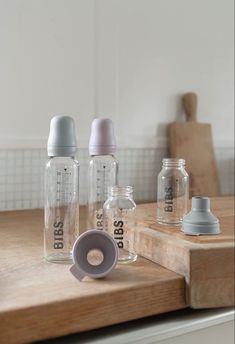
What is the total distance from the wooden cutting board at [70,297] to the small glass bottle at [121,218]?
0.09 ft

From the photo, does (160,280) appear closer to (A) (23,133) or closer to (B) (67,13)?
(A) (23,133)

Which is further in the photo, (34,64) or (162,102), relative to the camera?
(162,102)

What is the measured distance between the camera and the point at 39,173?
1.11m

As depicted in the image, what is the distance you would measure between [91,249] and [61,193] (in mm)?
118

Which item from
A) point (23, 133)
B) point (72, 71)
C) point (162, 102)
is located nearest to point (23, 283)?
point (23, 133)

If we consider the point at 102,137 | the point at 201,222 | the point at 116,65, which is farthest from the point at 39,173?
the point at 201,222

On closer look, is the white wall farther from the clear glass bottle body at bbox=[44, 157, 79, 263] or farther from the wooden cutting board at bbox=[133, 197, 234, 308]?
the wooden cutting board at bbox=[133, 197, 234, 308]

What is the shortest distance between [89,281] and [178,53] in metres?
0.90

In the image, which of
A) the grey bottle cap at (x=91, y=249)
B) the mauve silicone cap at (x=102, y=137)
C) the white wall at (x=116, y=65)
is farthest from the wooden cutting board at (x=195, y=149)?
the grey bottle cap at (x=91, y=249)

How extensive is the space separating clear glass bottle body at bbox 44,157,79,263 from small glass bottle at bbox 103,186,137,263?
1.9 inches

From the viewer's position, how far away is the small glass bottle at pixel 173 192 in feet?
2.51

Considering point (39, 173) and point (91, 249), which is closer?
point (91, 249)

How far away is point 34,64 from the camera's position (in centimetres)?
108

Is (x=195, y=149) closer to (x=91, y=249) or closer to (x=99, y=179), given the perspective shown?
(x=99, y=179)
